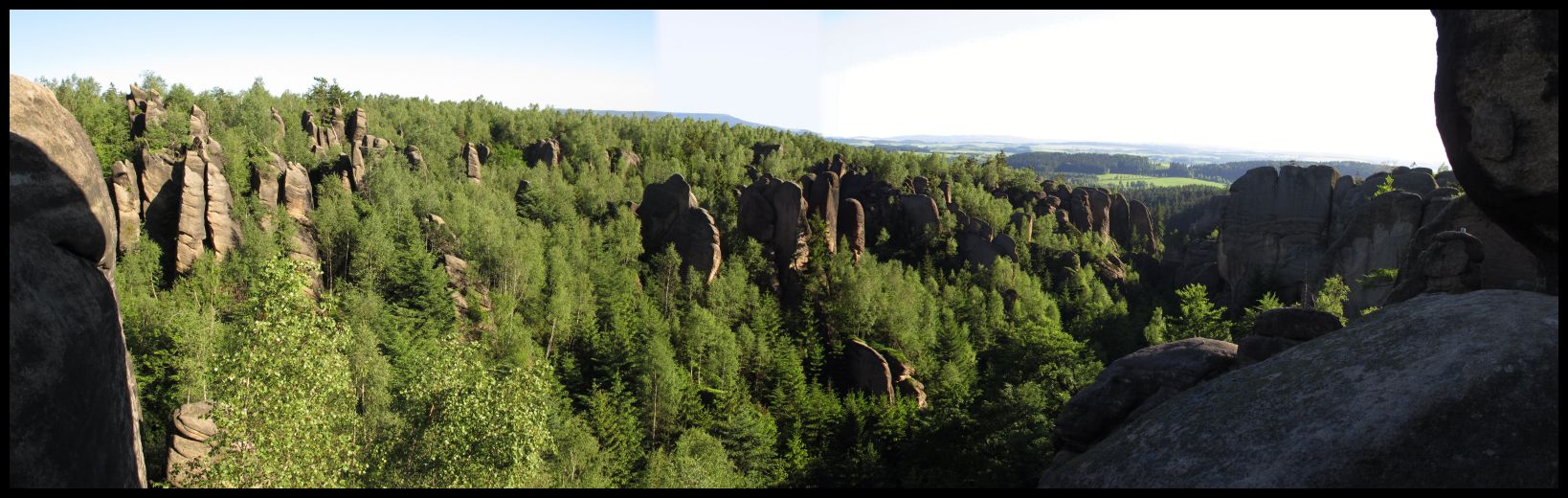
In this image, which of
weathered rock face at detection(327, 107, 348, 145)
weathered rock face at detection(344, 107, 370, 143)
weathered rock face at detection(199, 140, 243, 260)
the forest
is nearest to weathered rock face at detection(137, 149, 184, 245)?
the forest

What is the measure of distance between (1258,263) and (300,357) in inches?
2796

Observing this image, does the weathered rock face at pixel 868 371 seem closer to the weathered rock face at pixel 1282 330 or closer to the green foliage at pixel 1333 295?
the green foliage at pixel 1333 295

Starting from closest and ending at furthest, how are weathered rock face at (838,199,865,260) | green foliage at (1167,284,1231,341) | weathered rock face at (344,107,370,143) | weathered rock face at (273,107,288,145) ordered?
green foliage at (1167,284,1231,341), weathered rock face at (838,199,865,260), weathered rock face at (273,107,288,145), weathered rock face at (344,107,370,143)

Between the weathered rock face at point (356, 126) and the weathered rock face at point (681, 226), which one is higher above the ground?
the weathered rock face at point (356, 126)

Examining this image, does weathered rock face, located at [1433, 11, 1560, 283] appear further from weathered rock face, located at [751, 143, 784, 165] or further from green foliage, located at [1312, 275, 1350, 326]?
weathered rock face, located at [751, 143, 784, 165]

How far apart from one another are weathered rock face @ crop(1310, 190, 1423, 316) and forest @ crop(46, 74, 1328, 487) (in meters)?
8.64

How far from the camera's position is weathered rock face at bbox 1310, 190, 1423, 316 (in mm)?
41500

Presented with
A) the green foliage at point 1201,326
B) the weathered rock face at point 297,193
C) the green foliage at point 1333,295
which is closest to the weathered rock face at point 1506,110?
the green foliage at point 1201,326

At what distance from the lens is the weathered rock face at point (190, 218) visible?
5075cm

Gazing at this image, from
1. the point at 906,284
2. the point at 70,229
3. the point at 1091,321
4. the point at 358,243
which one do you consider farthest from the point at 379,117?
the point at 70,229

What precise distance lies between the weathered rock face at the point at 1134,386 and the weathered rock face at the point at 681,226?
56.2m

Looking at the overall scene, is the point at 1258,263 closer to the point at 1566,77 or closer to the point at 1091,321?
the point at 1091,321
